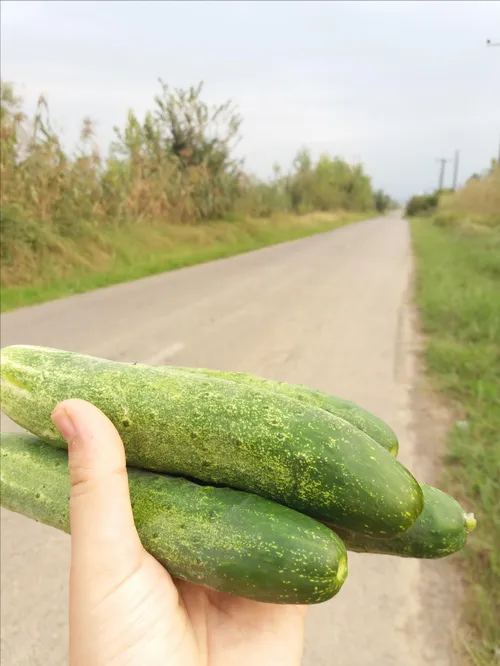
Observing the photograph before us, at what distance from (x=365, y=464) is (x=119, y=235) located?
13.1m

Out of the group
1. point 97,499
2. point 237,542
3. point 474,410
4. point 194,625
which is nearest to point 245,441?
point 237,542

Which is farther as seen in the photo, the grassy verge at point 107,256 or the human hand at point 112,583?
the grassy verge at point 107,256

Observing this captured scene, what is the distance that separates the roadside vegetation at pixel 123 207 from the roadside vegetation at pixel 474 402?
6.60m

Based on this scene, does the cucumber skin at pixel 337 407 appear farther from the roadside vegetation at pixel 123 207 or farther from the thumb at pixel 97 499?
the roadside vegetation at pixel 123 207

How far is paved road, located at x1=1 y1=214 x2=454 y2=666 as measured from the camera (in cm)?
244

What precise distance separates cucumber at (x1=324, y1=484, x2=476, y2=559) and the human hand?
46 cm

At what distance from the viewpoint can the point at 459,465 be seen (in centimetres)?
372

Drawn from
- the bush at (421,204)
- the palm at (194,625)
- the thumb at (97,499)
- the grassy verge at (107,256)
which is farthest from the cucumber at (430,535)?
the bush at (421,204)

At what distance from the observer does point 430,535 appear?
5.56 ft

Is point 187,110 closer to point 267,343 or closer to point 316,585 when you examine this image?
point 267,343

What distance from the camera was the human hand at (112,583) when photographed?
4.70 ft

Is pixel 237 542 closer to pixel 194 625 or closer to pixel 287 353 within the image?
pixel 194 625

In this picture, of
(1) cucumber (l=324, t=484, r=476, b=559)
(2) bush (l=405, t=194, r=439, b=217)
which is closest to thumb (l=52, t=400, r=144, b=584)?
(1) cucumber (l=324, t=484, r=476, b=559)

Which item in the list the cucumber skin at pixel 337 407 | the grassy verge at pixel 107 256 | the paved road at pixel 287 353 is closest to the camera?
the cucumber skin at pixel 337 407
